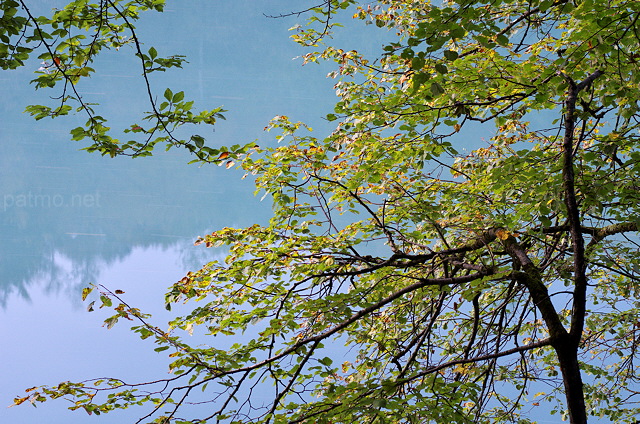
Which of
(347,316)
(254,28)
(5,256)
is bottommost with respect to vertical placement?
(347,316)

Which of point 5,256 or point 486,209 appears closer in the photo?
point 486,209

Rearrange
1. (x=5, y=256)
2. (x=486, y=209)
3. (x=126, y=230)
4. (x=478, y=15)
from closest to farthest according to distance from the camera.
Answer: (x=478, y=15) < (x=486, y=209) < (x=5, y=256) < (x=126, y=230)

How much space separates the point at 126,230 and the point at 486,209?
2620cm

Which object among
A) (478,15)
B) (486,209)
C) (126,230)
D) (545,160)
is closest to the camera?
(478,15)

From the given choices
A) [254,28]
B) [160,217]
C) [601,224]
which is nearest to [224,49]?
[254,28]

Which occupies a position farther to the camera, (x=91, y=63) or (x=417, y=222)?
(x=417, y=222)

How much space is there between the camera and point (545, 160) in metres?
3.05

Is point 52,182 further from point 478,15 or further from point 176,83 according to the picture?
point 478,15

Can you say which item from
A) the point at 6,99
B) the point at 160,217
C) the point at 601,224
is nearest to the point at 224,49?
the point at 160,217

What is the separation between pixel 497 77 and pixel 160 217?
26.6 metres

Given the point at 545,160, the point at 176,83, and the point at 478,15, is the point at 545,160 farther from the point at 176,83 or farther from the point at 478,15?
the point at 176,83

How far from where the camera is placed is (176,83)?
86.5ft

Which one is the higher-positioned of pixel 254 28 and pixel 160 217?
pixel 254 28

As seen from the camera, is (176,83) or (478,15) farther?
(176,83)
